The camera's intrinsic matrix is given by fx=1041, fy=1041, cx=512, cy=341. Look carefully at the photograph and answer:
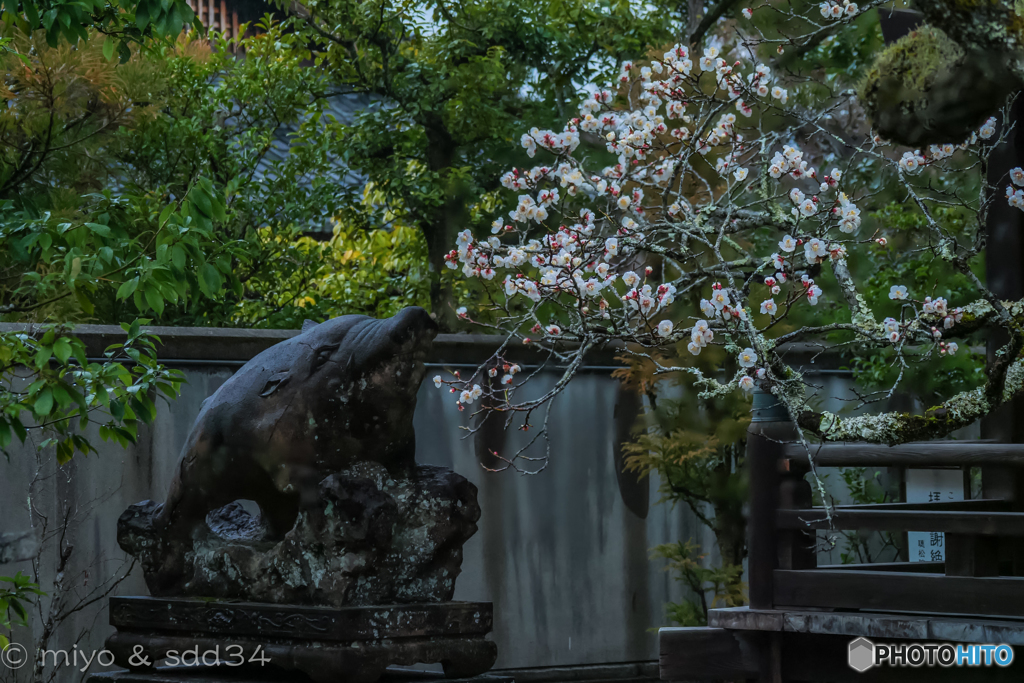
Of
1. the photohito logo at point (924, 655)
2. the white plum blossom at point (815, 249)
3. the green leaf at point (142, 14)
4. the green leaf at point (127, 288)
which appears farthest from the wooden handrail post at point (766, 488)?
the green leaf at point (142, 14)

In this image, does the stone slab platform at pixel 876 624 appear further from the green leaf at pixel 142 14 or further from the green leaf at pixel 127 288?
the green leaf at pixel 142 14

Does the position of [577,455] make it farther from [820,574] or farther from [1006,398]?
[1006,398]

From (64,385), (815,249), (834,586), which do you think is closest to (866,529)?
(834,586)

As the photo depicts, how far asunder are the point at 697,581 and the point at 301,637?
11.5ft

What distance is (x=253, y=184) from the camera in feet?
24.7

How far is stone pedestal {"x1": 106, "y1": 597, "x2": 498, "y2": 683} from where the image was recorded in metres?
4.01

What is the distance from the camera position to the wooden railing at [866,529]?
3750 millimetres

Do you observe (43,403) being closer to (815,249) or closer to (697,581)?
(815,249)

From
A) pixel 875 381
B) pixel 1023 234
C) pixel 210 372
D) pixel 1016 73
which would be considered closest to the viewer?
pixel 1016 73

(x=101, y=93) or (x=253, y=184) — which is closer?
(x=101, y=93)

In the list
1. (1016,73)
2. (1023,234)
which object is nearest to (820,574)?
(1023,234)

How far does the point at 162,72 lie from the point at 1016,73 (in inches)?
234

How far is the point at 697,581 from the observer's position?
6.89 metres

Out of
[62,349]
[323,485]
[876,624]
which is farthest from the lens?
[323,485]
